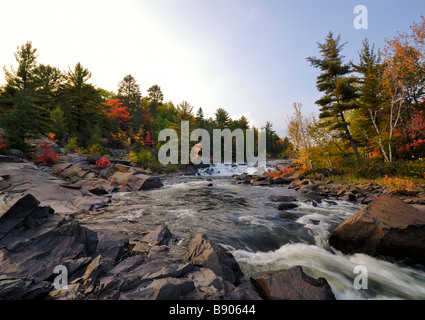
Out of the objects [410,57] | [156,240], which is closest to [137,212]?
[156,240]

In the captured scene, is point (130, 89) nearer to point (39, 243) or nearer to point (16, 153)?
point (16, 153)

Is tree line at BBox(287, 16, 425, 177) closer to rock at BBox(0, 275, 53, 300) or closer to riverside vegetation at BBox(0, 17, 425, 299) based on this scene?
riverside vegetation at BBox(0, 17, 425, 299)

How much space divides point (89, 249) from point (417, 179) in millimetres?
20172

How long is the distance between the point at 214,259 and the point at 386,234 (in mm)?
4838

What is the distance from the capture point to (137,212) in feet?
25.3

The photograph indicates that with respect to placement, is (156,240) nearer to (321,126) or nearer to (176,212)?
(176,212)

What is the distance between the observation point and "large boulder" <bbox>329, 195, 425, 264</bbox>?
14.6 feet

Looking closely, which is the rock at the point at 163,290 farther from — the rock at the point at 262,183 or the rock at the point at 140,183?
the rock at the point at 262,183

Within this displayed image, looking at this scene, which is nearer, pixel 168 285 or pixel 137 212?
pixel 168 285

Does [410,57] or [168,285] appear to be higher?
[410,57]

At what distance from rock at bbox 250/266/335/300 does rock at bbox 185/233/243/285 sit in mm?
485

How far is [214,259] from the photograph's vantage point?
3.44 m

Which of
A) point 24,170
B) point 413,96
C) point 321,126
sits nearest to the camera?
point 24,170

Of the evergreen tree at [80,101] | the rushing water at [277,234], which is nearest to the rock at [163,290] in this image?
the rushing water at [277,234]
